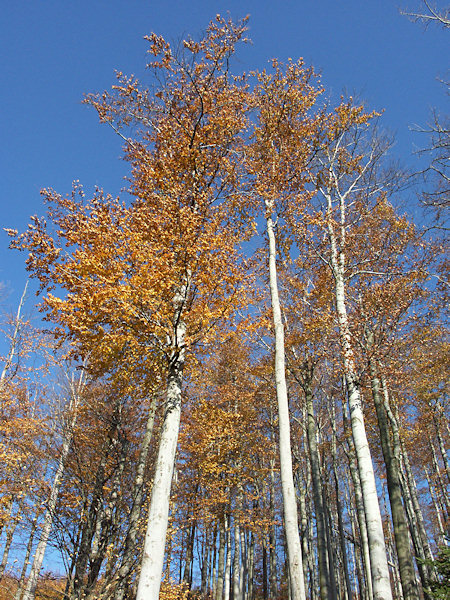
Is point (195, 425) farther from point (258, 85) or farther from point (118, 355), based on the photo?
point (258, 85)

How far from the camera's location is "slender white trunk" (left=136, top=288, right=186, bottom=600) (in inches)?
200

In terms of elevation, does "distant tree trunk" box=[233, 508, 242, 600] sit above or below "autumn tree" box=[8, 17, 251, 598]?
below

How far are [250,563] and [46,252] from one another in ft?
66.7

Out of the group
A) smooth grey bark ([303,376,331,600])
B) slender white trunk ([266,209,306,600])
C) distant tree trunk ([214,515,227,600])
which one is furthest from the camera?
distant tree trunk ([214,515,227,600])

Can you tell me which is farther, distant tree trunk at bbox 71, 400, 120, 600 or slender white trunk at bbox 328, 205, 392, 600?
distant tree trunk at bbox 71, 400, 120, 600

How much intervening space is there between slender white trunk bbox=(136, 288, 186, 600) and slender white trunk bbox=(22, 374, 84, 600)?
9.21ft

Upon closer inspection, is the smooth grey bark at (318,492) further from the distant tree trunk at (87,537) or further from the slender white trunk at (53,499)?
the slender white trunk at (53,499)

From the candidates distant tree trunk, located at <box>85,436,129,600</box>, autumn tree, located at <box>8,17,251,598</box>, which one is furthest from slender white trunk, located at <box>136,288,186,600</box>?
distant tree trunk, located at <box>85,436,129,600</box>

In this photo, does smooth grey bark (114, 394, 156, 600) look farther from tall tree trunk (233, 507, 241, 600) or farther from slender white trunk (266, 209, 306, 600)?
tall tree trunk (233, 507, 241, 600)

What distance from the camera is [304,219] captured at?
10.9 m

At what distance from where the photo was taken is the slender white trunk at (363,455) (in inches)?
253

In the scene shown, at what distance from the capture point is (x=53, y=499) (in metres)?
8.47

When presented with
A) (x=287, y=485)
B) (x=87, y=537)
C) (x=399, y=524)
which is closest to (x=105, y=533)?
(x=87, y=537)

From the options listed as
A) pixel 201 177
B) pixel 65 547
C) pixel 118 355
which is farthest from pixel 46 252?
pixel 65 547
